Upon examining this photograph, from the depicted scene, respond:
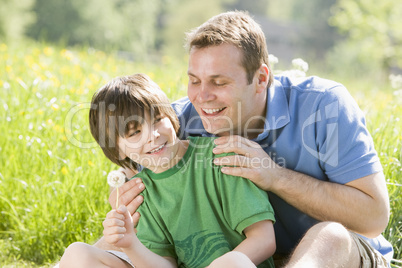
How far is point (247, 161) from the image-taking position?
2.17 m

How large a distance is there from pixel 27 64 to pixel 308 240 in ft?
16.2

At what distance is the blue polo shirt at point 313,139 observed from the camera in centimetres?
223

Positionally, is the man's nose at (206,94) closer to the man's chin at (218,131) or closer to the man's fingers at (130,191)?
the man's chin at (218,131)

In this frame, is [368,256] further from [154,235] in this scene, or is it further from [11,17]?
[11,17]

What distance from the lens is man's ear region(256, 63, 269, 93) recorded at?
8.13ft

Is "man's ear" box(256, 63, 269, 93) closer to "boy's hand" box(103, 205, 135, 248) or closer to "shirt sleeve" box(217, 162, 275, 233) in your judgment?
"shirt sleeve" box(217, 162, 275, 233)

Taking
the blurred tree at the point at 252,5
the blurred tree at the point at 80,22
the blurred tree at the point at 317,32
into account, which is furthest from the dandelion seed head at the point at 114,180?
the blurred tree at the point at 252,5

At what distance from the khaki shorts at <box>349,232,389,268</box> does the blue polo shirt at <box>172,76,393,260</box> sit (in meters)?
0.12

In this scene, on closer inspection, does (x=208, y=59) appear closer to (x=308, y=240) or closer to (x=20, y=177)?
(x=308, y=240)

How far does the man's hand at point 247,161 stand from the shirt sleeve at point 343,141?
0.23m

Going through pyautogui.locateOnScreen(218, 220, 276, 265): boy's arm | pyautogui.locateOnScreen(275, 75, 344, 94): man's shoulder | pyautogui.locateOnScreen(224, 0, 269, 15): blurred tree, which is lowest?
pyautogui.locateOnScreen(218, 220, 276, 265): boy's arm

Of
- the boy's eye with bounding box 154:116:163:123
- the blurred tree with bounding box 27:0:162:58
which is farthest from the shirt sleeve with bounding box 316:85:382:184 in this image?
the blurred tree with bounding box 27:0:162:58

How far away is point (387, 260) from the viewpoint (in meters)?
2.33

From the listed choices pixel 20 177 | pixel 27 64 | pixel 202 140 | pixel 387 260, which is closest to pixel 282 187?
pixel 202 140
